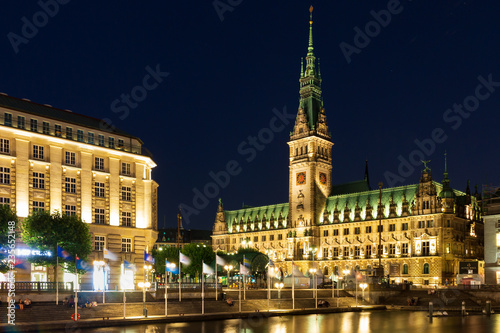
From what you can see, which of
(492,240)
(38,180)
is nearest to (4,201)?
(38,180)

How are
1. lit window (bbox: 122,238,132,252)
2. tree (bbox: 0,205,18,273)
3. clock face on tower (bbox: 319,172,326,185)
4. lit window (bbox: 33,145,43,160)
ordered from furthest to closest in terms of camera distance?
clock face on tower (bbox: 319,172,326,185), lit window (bbox: 122,238,132,252), lit window (bbox: 33,145,43,160), tree (bbox: 0,205,18,273)

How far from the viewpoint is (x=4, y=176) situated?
70625 mm

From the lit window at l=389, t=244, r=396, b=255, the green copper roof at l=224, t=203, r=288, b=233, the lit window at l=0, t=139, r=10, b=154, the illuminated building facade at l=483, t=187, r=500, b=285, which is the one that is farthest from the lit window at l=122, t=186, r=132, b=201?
the green copper roof at l=224, t=203, r=288, b=233

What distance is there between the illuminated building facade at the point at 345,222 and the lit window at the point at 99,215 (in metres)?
61.8

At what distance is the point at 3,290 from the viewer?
56.6 meters

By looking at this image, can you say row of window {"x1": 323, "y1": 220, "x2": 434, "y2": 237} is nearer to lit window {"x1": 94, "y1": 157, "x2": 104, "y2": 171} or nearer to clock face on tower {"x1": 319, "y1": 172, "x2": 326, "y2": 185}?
clock face on tower {"x1": 319, "y1": 172, "x2": 326, "y2": 185}

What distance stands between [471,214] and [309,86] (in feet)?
198

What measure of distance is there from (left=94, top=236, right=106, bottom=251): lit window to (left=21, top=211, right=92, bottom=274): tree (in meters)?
8.37

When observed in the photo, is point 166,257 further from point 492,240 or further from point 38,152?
point 492,240

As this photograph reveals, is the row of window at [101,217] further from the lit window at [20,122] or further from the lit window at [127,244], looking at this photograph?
the lit window at [20,122]

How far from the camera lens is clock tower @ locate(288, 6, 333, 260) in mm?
164250

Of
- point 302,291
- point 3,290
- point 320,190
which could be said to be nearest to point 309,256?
point 320,190

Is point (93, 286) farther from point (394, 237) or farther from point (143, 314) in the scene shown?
point (394, 237)

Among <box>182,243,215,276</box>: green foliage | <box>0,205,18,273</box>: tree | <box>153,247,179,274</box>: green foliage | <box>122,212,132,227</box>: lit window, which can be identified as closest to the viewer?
<box>0,205,18,273</box>: tree
